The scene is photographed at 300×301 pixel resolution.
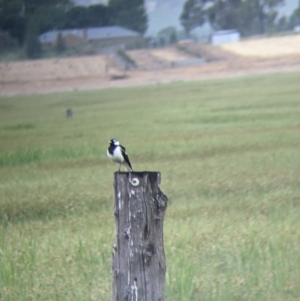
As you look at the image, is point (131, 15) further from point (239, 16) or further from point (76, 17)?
point (239, 16)

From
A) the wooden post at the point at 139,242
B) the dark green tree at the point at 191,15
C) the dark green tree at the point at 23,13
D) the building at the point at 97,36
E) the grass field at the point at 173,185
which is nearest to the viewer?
the wooden post at the point at 139,242

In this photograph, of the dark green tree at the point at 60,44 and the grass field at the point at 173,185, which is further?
the dark green tree at the point at 60,44

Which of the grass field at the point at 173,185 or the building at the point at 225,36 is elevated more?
the building at the point at 225,36

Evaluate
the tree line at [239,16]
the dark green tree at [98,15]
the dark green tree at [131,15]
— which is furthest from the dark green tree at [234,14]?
the dark green tree at [98,15]

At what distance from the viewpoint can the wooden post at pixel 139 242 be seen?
9.96ft

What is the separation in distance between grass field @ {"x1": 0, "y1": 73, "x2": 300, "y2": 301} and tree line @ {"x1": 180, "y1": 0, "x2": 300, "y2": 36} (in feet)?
1.93

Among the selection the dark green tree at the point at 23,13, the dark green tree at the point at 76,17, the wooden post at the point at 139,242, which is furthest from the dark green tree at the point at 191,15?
the wooden post at the point at 139,242

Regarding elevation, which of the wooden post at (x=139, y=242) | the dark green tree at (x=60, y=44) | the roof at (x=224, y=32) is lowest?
the wooden post at (x=139, y=242)

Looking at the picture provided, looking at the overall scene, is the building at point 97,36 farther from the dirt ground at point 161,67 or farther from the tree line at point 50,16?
the dirt ground at point 161,67

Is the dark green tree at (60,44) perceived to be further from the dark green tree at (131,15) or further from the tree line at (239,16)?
the tree line at (239,16)

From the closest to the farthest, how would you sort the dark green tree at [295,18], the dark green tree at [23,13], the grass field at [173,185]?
1. the grass field at [173,185]
2. the dark green tree at [23,13]
3. the dark green tree at [295,18]

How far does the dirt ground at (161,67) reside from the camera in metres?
10.2

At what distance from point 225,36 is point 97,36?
1.37 m

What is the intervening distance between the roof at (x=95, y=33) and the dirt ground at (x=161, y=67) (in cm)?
22
